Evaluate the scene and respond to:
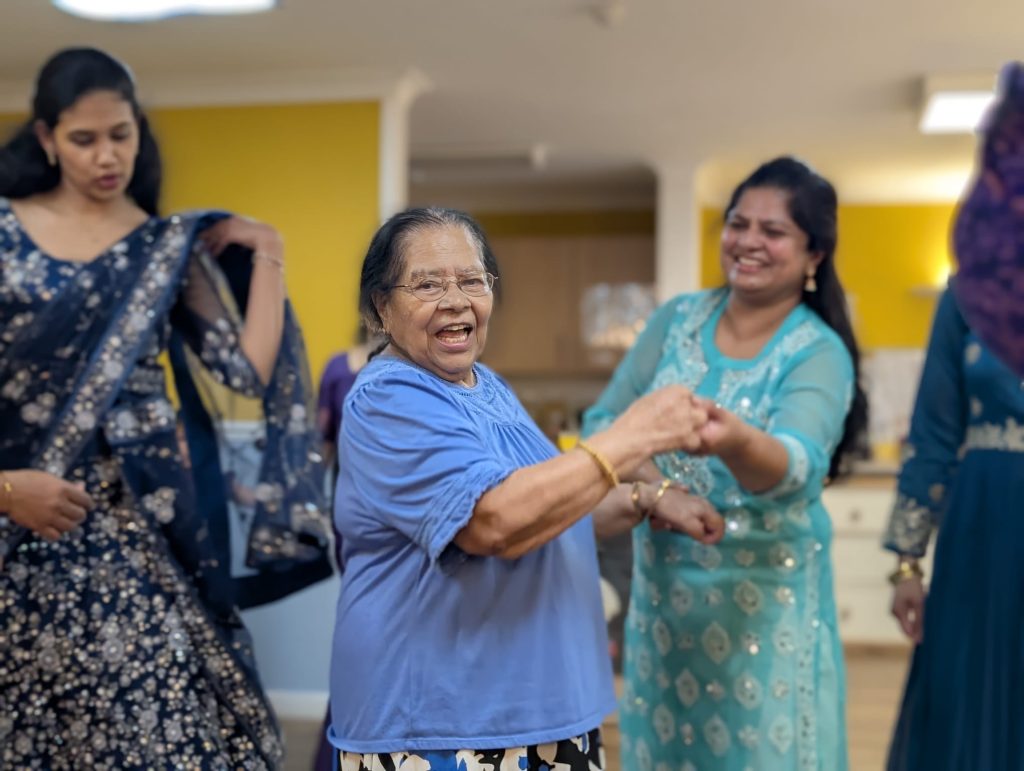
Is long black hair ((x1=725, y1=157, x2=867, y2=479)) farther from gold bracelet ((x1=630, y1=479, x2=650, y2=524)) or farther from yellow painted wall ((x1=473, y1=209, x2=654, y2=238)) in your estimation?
yellow painted wall ((x1=473, y1=209, x2=654, y2=238))

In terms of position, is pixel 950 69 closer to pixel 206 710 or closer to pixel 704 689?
pixel 704 689

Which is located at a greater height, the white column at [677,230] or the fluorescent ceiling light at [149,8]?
the fluorescent ceiling light at [149,8]

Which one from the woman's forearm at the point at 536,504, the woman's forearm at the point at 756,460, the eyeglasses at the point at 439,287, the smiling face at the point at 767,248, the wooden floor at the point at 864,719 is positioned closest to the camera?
the woman's forearm at the point at 536,504

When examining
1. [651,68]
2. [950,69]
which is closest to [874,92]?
[950,69]

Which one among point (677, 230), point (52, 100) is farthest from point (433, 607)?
point (677, 230)

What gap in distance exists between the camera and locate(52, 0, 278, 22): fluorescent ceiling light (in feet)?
13.8

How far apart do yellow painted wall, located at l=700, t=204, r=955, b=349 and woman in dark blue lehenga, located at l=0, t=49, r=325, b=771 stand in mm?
6512

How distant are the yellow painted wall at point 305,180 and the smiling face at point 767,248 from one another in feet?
11.7

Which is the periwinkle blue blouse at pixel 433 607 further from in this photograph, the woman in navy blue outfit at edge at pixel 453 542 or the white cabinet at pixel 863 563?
the white cabinet at pixel 863 563

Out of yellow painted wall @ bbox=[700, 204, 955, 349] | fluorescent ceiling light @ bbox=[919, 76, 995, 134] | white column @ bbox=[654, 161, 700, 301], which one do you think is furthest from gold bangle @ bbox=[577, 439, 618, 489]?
yellow painted wall @ bbox=[700, 204, 955, 349]

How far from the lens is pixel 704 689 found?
198cm

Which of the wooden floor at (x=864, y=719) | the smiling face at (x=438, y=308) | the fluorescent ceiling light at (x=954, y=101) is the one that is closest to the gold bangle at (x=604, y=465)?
the smiling face at (x=438, y=308)

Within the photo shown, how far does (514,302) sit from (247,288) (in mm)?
5781

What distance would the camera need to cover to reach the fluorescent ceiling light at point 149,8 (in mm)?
4207
